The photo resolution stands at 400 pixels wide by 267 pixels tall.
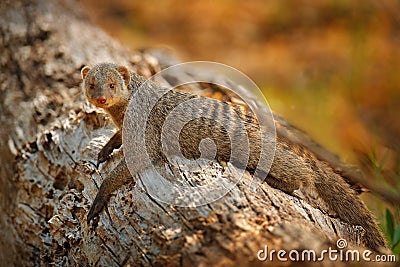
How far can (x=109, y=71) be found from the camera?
218 cm

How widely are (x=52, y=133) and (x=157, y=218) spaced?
0.89 m

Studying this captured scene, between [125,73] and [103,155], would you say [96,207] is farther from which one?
[125,73]

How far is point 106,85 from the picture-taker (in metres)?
2.15

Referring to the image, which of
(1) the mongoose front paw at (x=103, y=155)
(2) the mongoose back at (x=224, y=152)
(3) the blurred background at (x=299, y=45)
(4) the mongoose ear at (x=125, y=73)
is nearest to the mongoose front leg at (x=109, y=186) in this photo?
(2) the mongoose back at (x=224, y=152)

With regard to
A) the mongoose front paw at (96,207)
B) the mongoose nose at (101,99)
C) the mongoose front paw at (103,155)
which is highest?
the mongoose nose at (101,99)

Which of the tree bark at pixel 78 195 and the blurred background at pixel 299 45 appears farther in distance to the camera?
the blurred background at pixel 299 45

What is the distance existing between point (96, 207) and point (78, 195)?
0.69 feet

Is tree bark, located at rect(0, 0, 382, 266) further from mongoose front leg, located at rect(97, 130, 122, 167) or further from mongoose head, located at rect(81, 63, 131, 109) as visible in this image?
mongoose head, located at rect(81, 63, 131, 109)

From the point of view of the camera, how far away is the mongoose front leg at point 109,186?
1.98 m

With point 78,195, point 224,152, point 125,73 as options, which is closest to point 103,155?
point 78,195

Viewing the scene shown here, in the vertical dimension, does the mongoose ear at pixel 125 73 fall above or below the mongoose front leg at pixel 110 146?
above

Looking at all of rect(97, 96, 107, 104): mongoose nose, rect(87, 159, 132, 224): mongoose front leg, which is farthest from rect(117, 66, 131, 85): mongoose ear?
rect(87, 159, 132, 224): mongoose front leg

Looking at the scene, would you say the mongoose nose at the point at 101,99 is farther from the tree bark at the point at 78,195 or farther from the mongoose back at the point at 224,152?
the tree bark at the point at 78,195

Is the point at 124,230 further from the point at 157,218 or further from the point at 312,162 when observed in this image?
the point at 312,162
